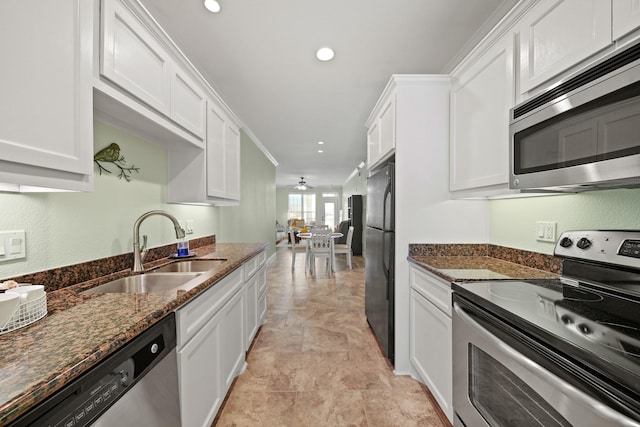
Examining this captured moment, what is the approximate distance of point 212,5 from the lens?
1633 mm

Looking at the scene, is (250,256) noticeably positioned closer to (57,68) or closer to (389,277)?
(389,277)

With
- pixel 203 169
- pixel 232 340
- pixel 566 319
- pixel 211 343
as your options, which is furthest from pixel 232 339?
pixel 566 319

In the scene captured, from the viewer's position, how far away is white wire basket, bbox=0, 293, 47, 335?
2.60 feet

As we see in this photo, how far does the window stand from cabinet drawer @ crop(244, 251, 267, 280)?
10.9 m

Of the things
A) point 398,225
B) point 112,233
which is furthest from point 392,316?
point 112,233

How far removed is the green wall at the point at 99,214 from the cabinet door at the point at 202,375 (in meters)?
0.74

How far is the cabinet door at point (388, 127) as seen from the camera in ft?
7.00

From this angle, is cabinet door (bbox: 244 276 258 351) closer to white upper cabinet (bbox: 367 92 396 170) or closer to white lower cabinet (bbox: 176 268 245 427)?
white lower cabinet (bbox: 176 268 245 427)

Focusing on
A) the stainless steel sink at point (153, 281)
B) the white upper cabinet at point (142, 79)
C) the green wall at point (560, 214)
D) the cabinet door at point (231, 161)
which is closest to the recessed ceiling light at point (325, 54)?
the white upper cabinet at point (142, 79)

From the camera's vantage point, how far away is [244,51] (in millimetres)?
2123

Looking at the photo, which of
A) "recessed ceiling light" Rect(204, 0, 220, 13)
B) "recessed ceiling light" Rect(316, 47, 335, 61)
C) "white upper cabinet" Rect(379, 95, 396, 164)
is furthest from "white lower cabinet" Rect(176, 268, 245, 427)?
"recessed ceiling light" Rect(316, 47, 335, 61)

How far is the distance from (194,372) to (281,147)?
15.3 feet

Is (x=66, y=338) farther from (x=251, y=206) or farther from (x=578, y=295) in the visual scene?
(x=251, y=206)

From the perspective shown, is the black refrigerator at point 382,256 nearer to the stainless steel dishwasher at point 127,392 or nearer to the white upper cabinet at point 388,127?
the white upper cabinet at point 388,127
